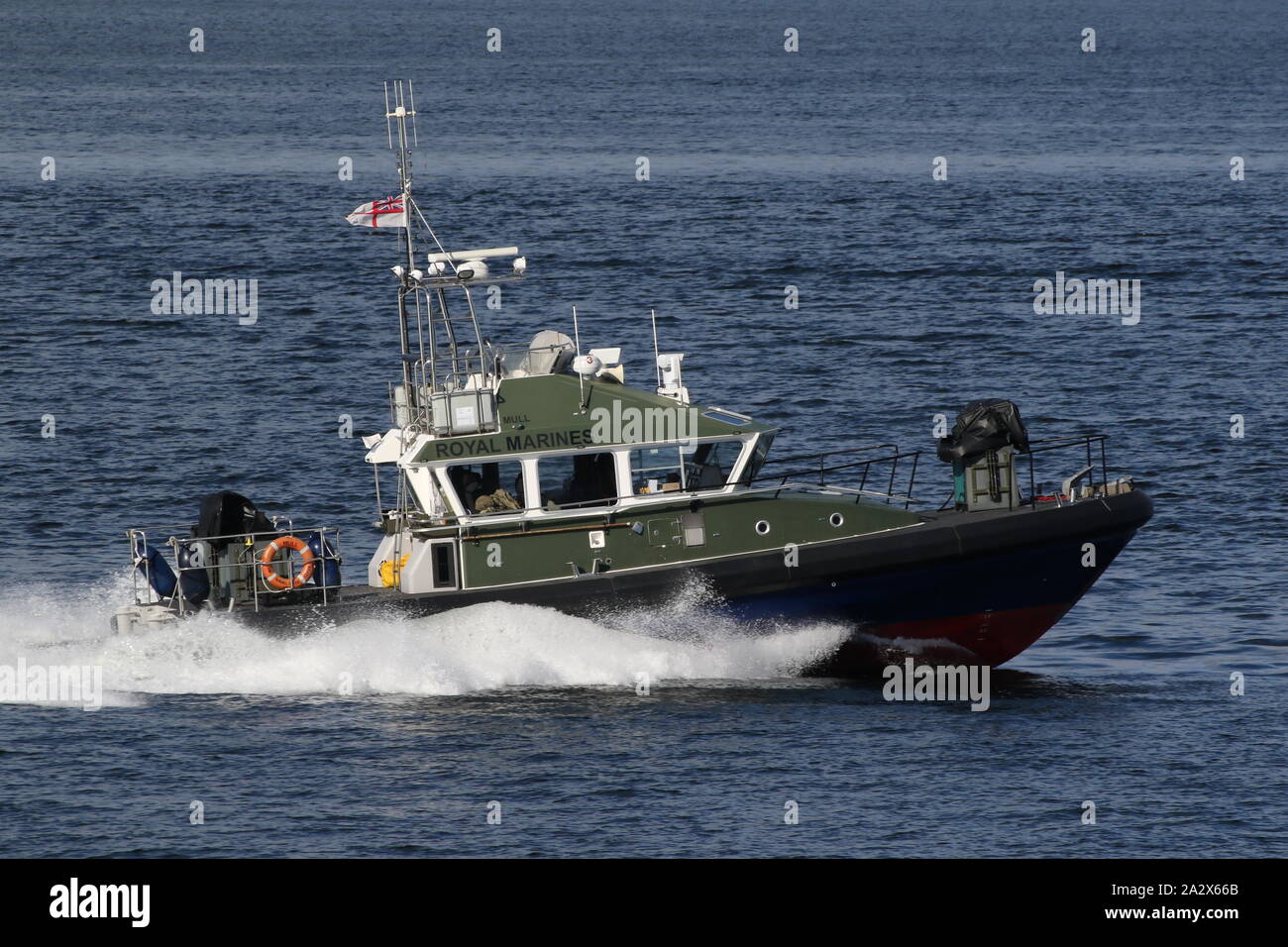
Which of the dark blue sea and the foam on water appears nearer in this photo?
the dark blue sea

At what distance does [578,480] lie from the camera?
23141 mm

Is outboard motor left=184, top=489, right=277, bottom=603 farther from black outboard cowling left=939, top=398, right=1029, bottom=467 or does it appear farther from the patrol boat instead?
black outboard cowling left=939, top=398, right=1029, bottom=467

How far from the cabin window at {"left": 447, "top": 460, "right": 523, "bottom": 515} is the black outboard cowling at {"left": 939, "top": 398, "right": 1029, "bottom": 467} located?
529 centimetres

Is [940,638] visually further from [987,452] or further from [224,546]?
[224,546]

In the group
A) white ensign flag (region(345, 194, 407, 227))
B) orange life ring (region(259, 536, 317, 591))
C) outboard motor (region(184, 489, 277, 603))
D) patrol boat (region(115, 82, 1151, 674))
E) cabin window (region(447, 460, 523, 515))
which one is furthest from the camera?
outboard motor (region(184, 489, 277, 603))

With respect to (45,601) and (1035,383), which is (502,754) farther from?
(1035,383)

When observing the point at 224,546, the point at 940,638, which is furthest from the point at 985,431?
the point at 224,546

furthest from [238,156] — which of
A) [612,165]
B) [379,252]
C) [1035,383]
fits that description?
[1035,383]

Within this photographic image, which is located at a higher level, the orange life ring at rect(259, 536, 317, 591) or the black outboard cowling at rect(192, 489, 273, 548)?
the black outboard cowling at rect(192, 489, 273, 548)

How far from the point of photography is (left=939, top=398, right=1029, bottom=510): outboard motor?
23.1 metres

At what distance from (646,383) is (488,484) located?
16643 millimetres

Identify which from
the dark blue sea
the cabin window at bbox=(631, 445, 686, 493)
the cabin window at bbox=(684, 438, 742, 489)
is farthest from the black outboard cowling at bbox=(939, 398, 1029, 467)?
the cabin window at bbox=(631, 445, 686, 493)

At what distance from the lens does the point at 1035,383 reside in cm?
4162
